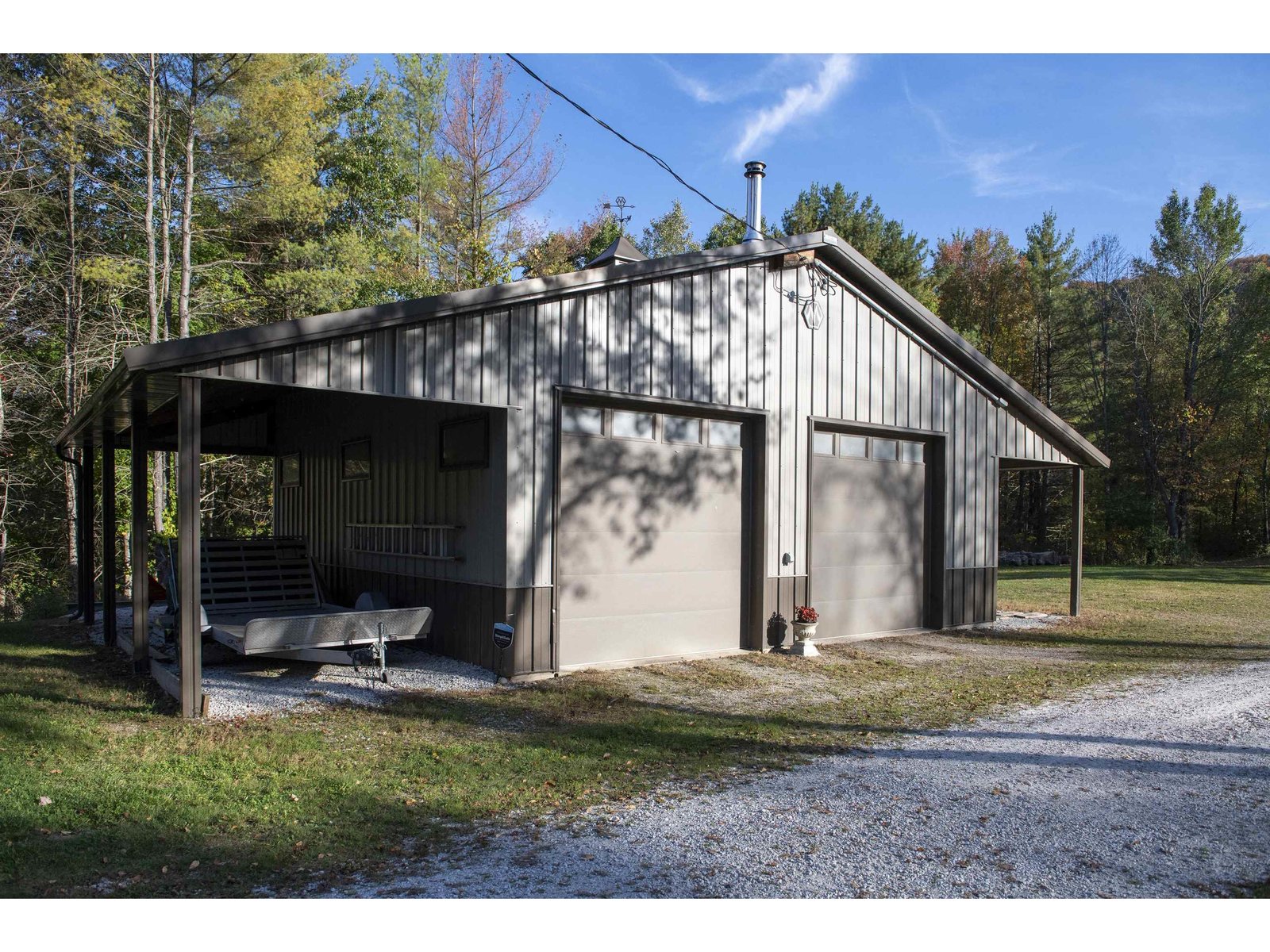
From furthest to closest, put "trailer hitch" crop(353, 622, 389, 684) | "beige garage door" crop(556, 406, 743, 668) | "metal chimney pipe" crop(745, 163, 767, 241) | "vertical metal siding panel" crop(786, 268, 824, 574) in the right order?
"metal chimney pipe" crop(745, 163, 767, 241)
"vertical metal siding panel" crop(786, 268, 824, 574)
"beige garage door" crop(556, 406, 743, 668)
"trailer hitch" crop(353, 622, 389, 684)

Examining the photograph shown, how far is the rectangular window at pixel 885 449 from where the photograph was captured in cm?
1111

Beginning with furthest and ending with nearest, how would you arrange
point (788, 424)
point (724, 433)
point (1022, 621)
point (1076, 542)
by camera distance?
point (1076, 542)
point (1022, 621)
point (788, 424)
point (724, 433)

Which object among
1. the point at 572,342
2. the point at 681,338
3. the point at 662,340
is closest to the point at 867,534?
the point at 681,338

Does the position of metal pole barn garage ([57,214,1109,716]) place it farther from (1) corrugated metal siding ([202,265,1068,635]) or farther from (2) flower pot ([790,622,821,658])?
(2) flower pot ([790,622,821,658])

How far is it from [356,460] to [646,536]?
4.15 meters

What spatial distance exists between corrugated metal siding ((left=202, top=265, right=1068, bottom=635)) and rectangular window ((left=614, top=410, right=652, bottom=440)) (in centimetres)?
32

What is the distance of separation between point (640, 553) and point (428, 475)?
2.35 meters

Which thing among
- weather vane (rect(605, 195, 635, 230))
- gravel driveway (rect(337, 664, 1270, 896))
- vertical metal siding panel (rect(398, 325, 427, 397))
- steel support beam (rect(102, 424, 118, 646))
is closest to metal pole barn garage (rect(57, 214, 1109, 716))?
vertical metal siding panel (rect(398, 325, 427, 397))

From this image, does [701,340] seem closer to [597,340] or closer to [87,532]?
[597,340]

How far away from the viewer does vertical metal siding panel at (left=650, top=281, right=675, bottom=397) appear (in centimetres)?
884

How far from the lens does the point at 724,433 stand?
381 inches

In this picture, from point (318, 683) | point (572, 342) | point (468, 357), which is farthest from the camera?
point (572, 342)

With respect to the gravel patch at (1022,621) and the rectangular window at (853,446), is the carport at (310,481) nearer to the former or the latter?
the rectangular window at (853,446)

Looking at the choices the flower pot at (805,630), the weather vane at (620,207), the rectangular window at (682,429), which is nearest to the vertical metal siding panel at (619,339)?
the rectangular window at (682,429)
